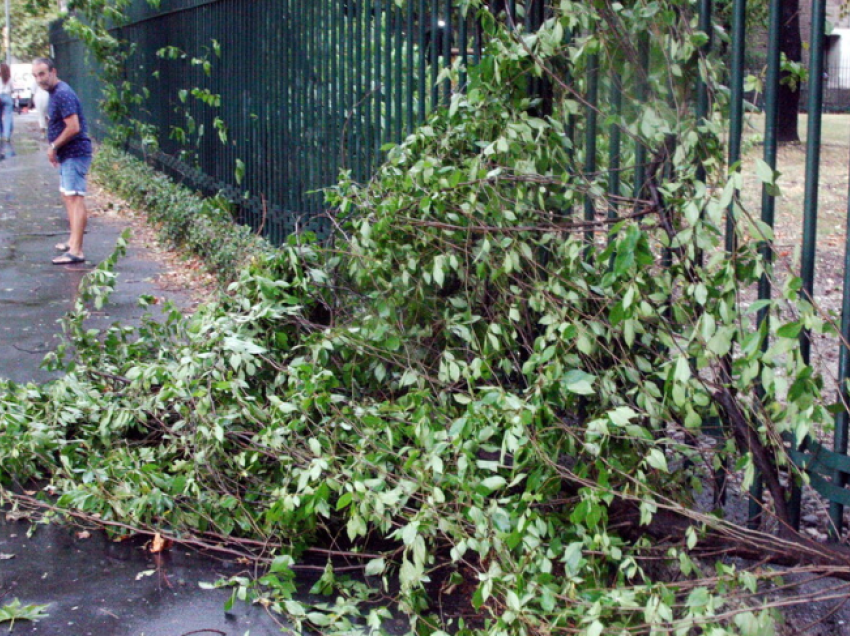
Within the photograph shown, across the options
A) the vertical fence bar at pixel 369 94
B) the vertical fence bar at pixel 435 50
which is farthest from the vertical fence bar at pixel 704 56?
the vertical fence bar at pixel 369 94

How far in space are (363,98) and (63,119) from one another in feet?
16.6

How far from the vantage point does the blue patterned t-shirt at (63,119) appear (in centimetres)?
1048

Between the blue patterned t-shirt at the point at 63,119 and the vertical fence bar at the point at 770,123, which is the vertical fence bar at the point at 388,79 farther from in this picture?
the blue patterned t-shirt at the point at 63,119

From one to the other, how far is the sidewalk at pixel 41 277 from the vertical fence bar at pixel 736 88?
165 inches

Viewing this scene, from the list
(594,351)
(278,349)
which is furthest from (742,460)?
(278,349)

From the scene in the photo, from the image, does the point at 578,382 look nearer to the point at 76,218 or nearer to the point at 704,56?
the point at 704,56

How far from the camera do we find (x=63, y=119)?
34.5ft

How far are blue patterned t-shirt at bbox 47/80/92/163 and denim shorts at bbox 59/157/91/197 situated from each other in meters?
0.05

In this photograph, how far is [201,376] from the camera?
454 centimetres

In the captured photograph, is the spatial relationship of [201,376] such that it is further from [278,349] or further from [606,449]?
[606,449]

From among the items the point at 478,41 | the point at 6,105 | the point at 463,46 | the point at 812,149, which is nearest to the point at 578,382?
the point at 812,149

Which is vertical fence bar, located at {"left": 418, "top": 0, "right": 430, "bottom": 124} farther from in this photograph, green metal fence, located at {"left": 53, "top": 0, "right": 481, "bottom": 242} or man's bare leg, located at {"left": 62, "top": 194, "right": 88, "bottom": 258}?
man's bare leg, located at {"left": 62, "top": 194, "right": 88, "bottom": 258}

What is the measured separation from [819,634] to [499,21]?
2.93m

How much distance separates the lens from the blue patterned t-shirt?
10.5 m
